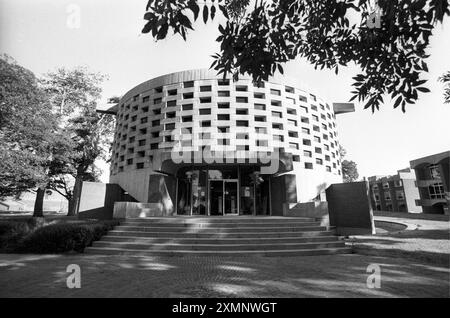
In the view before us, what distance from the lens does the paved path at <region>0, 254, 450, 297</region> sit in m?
4.71

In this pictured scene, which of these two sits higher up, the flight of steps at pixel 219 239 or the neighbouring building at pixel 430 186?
the neighbouring building at pixel 430 186

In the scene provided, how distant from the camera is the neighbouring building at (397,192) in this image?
163 feet

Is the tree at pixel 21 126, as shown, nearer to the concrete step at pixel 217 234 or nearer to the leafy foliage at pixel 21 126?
the leafy foliage at pixel 21 126

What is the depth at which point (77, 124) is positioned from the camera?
2588cm

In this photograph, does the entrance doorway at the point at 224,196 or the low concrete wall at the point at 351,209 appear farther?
the entrance doorway at the point at 224,196

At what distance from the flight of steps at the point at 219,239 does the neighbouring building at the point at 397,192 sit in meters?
50.8

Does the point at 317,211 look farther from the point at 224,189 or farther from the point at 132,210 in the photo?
the point at 132,210

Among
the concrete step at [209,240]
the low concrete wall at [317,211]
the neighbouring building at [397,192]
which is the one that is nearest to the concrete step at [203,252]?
the concrete step at [209,240]

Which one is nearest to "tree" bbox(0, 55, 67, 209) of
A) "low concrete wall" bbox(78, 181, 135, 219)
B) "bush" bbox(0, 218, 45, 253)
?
"low concrete wall" bbox(78, 181, 135, 219)

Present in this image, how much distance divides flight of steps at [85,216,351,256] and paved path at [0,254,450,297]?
32.5 inches

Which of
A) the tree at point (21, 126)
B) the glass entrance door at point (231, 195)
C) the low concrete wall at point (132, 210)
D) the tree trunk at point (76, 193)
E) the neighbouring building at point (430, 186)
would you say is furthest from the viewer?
the neighbouring building at point (430, 186)

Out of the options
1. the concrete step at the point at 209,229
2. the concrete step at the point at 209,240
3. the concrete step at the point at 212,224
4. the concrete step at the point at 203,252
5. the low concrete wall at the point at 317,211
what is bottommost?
the concrete step at the point at 203,252

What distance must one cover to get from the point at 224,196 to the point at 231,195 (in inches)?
23.1
